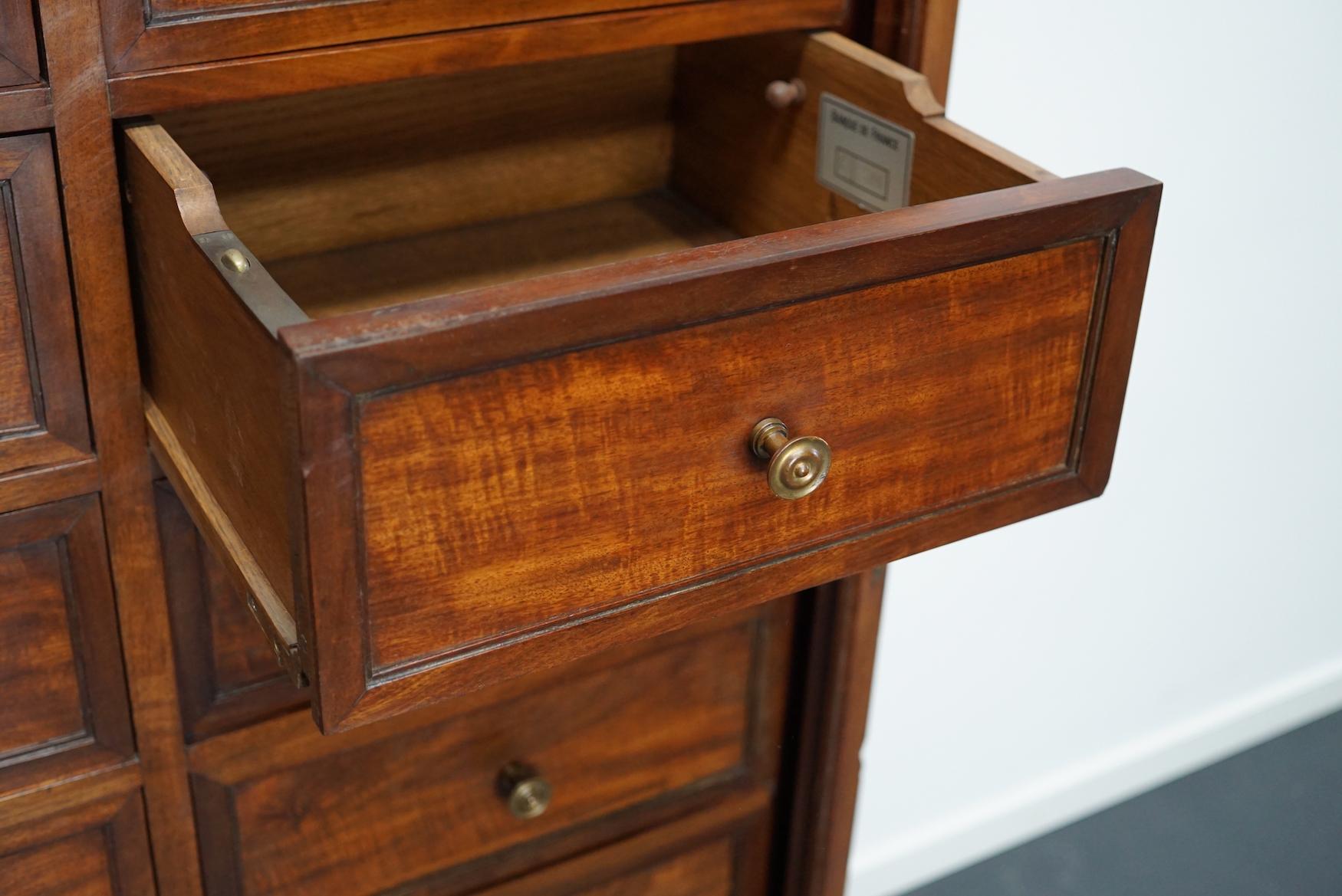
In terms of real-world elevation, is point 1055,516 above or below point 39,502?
below

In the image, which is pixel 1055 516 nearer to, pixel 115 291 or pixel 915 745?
pixel 915 745

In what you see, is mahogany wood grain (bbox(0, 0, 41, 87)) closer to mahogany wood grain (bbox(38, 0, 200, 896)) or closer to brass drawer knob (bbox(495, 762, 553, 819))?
mahogany wood grain (bbox(38, 0, 200, 896))

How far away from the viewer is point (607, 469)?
0.59 m

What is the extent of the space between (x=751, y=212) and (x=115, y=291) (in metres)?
0.36

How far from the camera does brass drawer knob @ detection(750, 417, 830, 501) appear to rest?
61cm

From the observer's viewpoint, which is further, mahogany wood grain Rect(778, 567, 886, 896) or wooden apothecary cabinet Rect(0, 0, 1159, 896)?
mahogany wood grain Rect(778, 567, 886, 896)

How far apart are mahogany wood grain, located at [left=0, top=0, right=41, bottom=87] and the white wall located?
0.57 meters

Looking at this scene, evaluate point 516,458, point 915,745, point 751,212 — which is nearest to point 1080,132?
point 751,212

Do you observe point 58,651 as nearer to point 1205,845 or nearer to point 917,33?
point 917,33

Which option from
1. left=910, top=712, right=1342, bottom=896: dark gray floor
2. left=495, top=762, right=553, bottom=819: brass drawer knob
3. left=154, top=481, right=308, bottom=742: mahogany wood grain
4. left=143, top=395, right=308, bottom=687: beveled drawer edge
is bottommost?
left=910, top=712, right=1342, bottom=896: dark gray floor

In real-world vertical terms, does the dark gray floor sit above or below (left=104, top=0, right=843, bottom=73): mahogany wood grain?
below

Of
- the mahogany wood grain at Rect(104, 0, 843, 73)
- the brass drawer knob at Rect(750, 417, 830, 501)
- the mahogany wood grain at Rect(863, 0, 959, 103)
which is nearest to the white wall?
the mahogany wood grain at Rect(863, 0, 959, 103)

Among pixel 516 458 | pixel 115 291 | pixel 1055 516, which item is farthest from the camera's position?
pixel 1055 516

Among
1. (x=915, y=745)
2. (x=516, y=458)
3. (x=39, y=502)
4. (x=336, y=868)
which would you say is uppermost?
(x=516, y=458)
